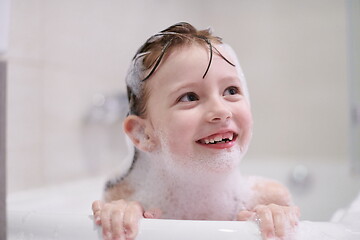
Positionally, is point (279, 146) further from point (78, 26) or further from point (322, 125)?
point (78, 26)

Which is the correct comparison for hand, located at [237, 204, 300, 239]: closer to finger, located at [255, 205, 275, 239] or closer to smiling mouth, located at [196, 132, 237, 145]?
finger, located at [255, 205, 275, 239]

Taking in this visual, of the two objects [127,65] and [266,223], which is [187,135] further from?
[127,65]

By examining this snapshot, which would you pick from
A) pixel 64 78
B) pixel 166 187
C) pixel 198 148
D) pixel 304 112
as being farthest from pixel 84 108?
pixel 304 112

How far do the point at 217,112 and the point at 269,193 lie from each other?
26cm

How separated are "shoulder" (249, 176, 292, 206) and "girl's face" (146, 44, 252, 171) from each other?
0.44ft

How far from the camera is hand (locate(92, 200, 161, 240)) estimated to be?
0.57 metres

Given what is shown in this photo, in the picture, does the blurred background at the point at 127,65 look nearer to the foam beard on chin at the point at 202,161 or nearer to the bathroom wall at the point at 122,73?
the bathroom wall at the point at 122,73

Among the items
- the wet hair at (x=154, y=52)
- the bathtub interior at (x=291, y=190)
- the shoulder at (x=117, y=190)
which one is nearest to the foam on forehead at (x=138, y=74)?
the wet hair at (x=154, y=52)

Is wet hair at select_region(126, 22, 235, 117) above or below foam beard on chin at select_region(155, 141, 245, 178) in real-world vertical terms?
above

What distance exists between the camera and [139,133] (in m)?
0.77

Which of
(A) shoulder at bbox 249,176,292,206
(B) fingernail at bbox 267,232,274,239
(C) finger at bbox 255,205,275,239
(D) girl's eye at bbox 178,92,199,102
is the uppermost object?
(D) girl's eye at bbox 178,92,199,102

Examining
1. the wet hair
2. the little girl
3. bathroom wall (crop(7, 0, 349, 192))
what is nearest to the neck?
the little girl

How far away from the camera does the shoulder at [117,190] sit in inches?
32.5

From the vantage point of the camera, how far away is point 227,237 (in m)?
0.53
